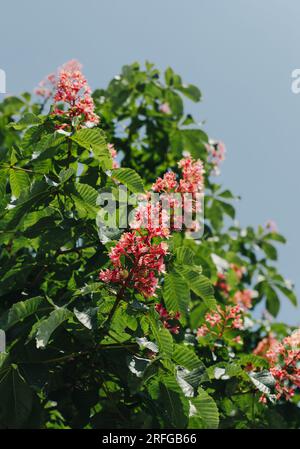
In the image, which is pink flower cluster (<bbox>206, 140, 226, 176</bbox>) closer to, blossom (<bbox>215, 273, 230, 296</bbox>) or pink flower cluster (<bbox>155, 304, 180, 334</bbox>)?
blossom (<bbox>215, 273, 230, 296</bbox>)

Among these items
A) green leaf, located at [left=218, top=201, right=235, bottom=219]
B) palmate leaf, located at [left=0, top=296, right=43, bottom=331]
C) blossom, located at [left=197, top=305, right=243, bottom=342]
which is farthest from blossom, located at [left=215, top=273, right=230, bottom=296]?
palmate leaf, located at [left=0, top=296, right=43, bottom=331]

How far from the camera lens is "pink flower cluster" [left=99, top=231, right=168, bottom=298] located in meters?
1.90

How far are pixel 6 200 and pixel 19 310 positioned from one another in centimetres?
57

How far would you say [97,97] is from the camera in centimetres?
451

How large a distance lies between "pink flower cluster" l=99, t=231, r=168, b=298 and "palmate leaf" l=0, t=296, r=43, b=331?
237mm

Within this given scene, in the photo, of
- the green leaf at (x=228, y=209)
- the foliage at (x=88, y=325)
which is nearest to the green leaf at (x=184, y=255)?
the foliage at (x=88, y=325)

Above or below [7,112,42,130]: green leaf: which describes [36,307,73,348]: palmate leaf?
below

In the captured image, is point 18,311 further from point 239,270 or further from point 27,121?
point 239,270

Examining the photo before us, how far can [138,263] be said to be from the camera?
1907 mm

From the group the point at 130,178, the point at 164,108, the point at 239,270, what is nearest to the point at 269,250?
the point at 239,270

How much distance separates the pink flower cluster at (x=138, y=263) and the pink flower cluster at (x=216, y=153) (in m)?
2.42

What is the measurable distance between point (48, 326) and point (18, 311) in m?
0.20

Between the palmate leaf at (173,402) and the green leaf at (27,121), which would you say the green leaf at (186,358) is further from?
the green leaf at (27,121)
